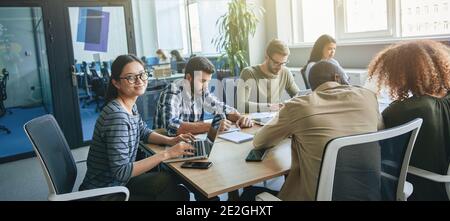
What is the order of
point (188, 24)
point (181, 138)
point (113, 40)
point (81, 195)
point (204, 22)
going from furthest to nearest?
point (188, 24)
point (204, 22)
point (113, 40)
point (181, 138)
point (81, 195)

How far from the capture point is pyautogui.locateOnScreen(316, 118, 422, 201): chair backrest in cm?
118

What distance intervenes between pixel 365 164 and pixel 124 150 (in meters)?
1.01

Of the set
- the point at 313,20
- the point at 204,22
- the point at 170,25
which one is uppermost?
the point at 170,25

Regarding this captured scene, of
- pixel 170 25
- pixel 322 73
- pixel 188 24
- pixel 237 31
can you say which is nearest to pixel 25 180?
pixel 237 31

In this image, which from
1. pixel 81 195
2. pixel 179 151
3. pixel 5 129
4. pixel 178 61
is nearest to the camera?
pixel 81 195

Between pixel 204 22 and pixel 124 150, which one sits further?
pixel 204 22

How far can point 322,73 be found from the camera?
169 centimetres

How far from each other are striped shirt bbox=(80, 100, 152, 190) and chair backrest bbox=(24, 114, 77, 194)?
12 centimetres

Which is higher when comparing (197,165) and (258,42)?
(258,42)

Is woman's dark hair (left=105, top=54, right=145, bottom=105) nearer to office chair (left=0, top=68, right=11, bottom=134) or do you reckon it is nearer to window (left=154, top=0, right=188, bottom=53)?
office chair (left=0, top=68, right=11, bottom=134)

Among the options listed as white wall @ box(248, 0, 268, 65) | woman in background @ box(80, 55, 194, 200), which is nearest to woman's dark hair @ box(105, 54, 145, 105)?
woman in background @ box(80, 55, 194, 200)

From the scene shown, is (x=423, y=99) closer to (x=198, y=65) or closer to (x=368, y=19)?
(x=198, y=65)

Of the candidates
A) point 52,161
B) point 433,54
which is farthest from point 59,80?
point 433,54
